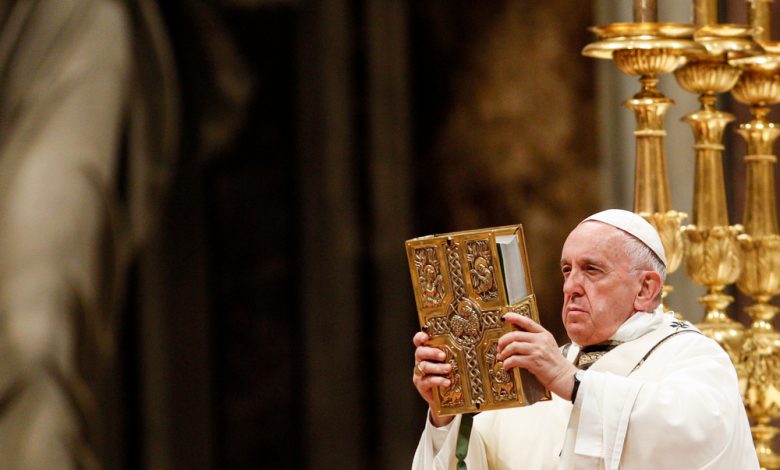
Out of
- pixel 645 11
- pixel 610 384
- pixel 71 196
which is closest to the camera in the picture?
pixel 610 384

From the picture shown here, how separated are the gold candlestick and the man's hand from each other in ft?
5.00

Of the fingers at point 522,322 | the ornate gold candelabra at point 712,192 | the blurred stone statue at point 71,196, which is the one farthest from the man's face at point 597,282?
the ornate gold candelabra at point 712,192

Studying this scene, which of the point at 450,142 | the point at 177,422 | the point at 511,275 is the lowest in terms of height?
the point at 177,422

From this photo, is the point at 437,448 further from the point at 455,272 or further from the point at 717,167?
the point at 717,167

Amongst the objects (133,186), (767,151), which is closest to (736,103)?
(767,151)

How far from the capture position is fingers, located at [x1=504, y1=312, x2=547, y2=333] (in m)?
3.02

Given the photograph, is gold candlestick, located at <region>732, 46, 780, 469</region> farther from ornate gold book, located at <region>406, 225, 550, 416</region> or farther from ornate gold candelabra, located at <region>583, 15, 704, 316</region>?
ornate gold book, located at <region>406, 225, 550, 416</region>

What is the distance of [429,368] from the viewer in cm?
306

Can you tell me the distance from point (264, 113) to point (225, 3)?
0.29 metres

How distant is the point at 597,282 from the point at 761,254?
1400 mm

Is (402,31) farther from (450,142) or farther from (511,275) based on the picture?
(511,275)

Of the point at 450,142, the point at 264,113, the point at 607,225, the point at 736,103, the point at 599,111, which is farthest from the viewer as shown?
the point at 736,103

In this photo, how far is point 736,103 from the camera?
5.45 m

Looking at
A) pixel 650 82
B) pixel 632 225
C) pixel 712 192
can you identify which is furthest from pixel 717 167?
pixel 632 225
